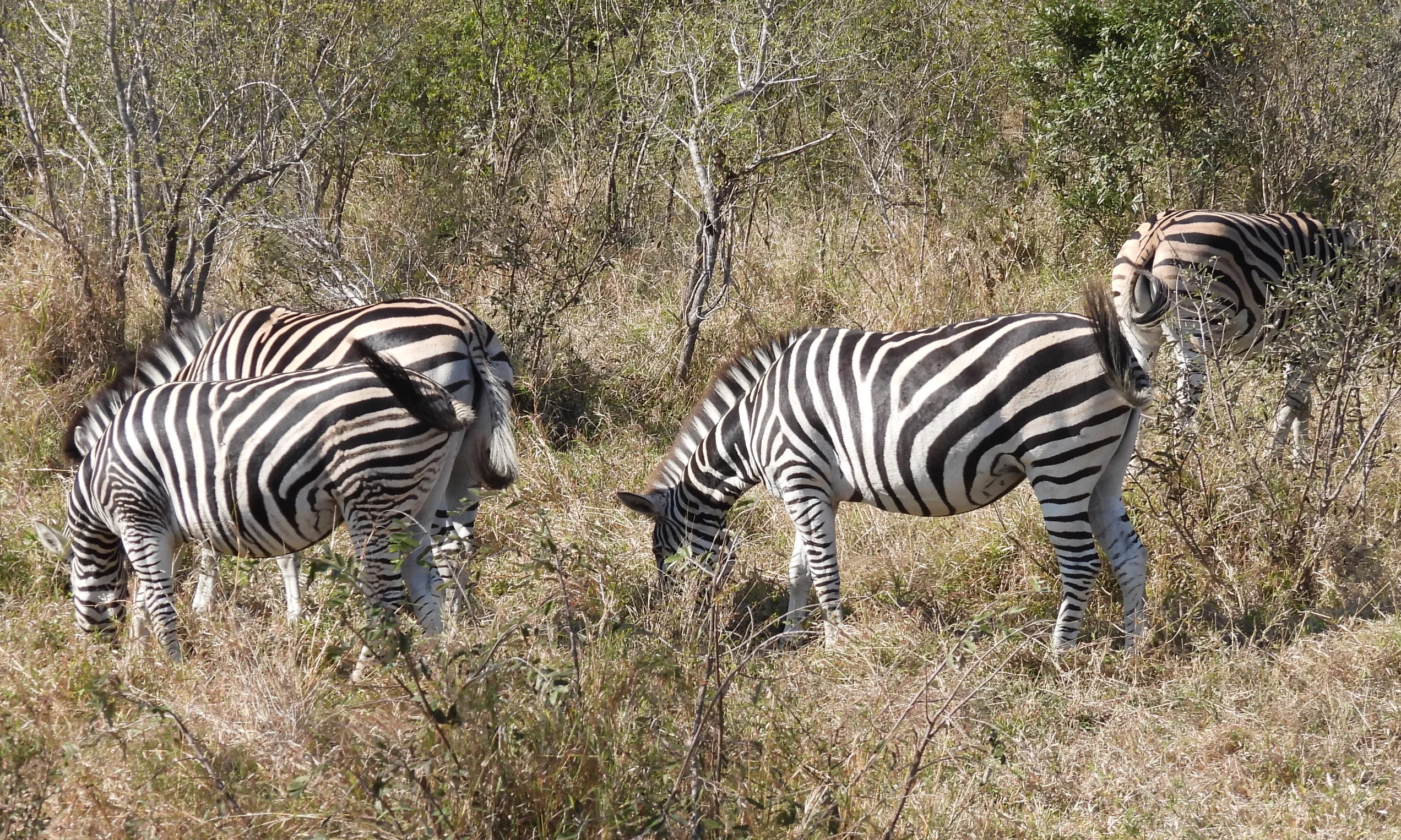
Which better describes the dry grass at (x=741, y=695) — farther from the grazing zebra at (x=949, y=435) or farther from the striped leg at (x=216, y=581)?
the grazing zebra at (x=949, y=435)

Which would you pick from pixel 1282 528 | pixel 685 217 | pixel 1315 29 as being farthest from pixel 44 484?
pixel 1315 29

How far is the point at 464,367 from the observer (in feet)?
18.6

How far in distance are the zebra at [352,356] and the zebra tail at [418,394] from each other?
371 millimetres

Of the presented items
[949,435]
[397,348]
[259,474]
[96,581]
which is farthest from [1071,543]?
[96,581]

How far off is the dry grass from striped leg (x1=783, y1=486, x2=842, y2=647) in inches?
8.7

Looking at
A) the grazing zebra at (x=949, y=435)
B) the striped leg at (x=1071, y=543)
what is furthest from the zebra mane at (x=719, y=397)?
the striped leg at (x=1071, y=543)

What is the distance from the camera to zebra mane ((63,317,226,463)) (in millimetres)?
5840

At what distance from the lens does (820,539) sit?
543 cm

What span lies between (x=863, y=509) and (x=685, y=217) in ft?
17.1

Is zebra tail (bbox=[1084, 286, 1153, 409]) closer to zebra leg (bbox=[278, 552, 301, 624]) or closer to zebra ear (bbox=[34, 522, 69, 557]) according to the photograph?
zebra leg (bbox=[278, 552, 301, 624])

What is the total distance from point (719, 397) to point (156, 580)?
8.99 ft

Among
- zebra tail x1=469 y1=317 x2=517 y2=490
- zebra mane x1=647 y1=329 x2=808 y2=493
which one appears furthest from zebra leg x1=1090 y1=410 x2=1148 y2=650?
zebra tail x1=469 y1=317 x2=517 y2=490

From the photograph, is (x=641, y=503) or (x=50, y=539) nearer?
(x=50, y=539)

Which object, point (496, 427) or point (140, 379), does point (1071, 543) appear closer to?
point (496, 427)
